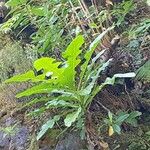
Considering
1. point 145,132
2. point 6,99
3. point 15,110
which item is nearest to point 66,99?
point 145,132

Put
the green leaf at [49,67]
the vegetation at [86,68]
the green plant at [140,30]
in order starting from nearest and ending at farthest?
the green leaf at [49,67] < the vegetation at [86,68] < the green plant at [140,30]

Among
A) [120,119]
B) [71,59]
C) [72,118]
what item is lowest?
[120,119]

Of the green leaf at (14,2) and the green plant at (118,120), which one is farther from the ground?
the green leaf at (14,2)

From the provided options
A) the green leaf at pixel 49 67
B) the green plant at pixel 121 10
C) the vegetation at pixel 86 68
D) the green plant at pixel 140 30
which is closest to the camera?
the green leaf at pixel 49 67

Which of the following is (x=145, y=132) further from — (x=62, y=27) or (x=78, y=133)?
(x=62, y=27)

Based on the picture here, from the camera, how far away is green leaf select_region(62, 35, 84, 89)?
169 centimetres

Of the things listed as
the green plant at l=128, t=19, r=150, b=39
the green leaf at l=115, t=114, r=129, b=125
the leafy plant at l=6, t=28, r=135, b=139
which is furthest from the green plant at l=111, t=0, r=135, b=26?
the green leaf at l=115, t=114, r=129, b=125

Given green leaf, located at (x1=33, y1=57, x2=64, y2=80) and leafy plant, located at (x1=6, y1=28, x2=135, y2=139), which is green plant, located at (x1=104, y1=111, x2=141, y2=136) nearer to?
leafy plant, located at (x1=6, y1=28, x2=135, y2=139)

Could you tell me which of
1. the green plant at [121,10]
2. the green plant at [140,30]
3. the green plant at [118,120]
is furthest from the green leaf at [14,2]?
the green plant at [118,120]

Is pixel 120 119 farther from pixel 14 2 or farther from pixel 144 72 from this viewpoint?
pixel 14 2

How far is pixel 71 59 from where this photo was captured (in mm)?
1729

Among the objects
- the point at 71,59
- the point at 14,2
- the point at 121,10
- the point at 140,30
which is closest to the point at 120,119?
the point at 71,59

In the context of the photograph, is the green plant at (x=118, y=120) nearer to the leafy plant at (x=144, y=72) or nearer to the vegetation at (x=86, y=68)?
the vegetation at (x=86, y=68)

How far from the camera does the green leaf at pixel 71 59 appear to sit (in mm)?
1692
